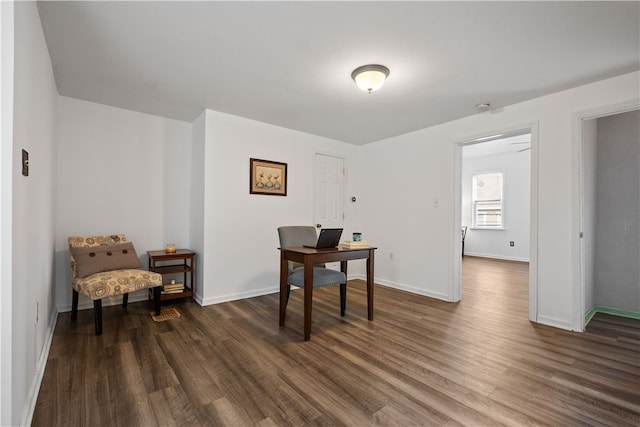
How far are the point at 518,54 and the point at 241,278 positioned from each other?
359 cm

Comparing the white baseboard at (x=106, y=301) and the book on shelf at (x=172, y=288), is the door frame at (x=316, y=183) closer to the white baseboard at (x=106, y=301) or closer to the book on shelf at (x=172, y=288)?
the book on shelf at (x=172, y=288)

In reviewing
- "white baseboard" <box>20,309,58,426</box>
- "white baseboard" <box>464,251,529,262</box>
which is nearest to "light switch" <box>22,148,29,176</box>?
"white baseboard" <box>20,309,58,426</box>

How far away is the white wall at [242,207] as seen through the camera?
3561 millimetres

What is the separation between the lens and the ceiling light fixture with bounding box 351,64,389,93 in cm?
244

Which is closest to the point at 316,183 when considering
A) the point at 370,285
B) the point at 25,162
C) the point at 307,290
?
the point at 370,285

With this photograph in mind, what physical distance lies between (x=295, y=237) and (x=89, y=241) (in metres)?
2.17

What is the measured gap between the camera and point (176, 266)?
3.67 meters

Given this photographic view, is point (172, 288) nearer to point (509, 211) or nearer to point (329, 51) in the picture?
point (329, 51)

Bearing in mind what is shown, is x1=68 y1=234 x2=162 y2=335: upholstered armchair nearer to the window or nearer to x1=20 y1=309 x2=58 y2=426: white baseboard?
x1=20 y1=309 x2=58 y2=426: white baseboard

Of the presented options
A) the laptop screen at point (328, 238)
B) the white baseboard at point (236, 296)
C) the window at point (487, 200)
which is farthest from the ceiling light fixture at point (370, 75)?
the window at point (487, 200)

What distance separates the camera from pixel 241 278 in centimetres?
381

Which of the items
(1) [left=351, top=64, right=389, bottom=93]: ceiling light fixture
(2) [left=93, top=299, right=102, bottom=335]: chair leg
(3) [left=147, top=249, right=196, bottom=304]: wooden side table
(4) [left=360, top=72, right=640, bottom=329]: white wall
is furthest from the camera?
(3) [left=147, top=249, right=196, bottom=304]: wooden side table

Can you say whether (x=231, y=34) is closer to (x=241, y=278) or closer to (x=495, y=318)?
(x=241, y=278)

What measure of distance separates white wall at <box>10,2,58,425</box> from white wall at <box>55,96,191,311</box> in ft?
3.70
